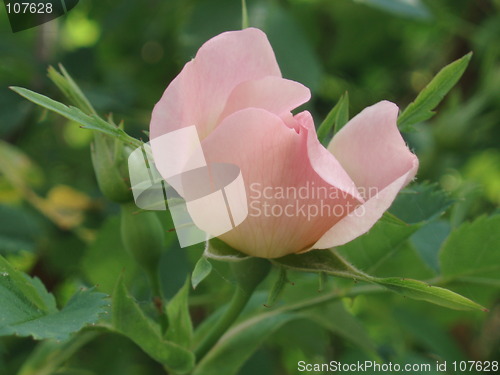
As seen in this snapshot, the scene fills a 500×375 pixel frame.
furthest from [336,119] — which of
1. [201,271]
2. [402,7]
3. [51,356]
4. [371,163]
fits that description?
[402,7]

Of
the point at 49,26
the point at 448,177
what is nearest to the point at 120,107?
the point at 49,26

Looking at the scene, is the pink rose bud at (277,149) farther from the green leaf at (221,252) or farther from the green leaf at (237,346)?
the green leaf at (237,346)

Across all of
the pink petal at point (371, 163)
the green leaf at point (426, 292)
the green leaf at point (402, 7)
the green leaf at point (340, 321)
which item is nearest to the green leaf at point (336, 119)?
the pink petal at point (371, 163)

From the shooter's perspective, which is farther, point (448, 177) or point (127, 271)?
point (448, 177)

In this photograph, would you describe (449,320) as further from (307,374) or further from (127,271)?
(127,271)

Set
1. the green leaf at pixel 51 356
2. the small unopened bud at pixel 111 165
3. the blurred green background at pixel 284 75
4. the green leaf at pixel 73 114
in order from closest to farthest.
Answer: the green leaf at pixel 73 114, the small unopened bud at pixel 111 165, the green leaf at pixel 51 356, the blurred green background at pixel 284 75
